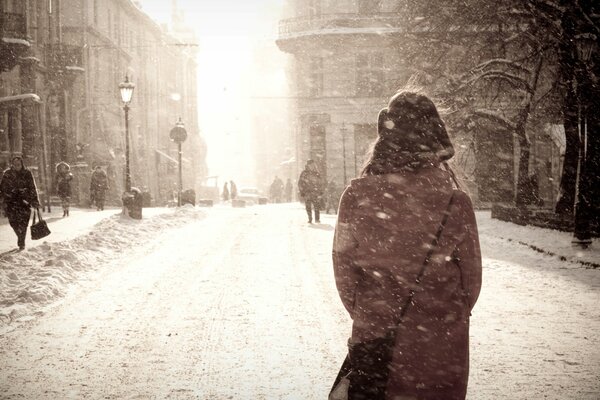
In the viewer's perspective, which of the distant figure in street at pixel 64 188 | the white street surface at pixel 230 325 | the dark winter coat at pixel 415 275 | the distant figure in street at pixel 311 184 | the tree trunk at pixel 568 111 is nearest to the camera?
the dark winter coat at pixel 415 275

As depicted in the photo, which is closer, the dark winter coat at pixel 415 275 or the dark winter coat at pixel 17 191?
the dark winter coat at pixel 415 275

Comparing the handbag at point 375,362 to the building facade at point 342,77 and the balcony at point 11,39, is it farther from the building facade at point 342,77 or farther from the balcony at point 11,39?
the building facade at point 342,77

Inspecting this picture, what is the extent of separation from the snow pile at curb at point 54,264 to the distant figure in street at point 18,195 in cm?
91

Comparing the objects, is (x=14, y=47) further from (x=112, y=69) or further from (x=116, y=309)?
(x=112, y=69)

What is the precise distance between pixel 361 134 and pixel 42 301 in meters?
30.4

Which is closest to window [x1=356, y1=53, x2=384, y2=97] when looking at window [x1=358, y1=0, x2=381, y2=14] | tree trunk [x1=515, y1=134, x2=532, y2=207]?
window [x1=358, y1=0, x2=381, y2=14]

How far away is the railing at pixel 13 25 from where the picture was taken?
67.9ft

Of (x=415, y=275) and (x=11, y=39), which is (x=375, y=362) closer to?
(x=415, y=275)

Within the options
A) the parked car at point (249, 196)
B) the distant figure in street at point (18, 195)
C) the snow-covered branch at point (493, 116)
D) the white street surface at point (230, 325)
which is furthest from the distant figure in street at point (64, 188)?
the parked car at point (249, 196)

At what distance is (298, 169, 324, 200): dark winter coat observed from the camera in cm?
1825

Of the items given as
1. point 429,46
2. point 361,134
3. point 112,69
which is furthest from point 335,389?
point 112,69

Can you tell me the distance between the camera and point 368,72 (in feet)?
123

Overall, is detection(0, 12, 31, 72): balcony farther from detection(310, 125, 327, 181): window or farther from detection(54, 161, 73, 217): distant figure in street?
detection(310, 125, 327, 181): window

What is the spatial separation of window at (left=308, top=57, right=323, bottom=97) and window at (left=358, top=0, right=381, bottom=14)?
4140 millimetres
